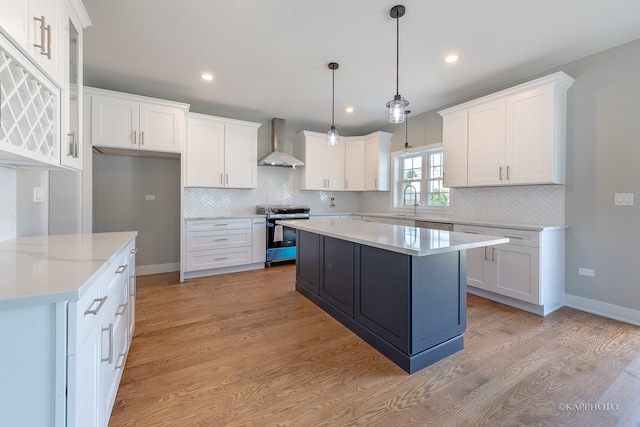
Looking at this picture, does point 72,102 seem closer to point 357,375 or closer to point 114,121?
point 114,121

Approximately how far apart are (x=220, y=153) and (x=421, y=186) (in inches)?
132

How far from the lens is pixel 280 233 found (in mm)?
4613

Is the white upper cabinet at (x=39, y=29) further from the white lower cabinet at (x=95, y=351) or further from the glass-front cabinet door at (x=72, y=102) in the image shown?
the white lower cabinet at (x=95, y=351)

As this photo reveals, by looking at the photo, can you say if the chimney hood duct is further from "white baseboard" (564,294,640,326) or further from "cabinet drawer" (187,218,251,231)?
"white baseboard" (564,294,640,326)

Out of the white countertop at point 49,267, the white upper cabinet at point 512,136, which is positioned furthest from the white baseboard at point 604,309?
the white countertop at point 49,267

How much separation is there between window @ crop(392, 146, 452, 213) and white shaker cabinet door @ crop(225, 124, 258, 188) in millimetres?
2574

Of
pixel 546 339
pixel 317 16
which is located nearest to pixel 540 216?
pixel 546 339

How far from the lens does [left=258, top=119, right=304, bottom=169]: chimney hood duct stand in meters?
4.66

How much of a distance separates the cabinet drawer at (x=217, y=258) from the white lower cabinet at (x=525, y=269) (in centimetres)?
326

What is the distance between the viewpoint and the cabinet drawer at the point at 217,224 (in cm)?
397

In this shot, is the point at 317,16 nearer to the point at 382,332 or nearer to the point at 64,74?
the point at 64,74

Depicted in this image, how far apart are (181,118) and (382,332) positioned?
3687mm

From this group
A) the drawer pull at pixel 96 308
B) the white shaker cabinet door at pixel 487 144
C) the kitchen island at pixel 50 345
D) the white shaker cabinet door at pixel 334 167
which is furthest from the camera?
the white shaker cabinet door at pixel 334 167

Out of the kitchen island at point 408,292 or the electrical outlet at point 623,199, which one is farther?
the electrical outlet at point 623,199
